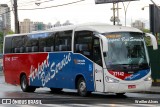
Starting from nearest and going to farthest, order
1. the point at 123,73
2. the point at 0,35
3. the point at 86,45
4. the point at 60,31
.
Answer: the point at 123,73 → the point at 86,45 → the point at 60,31 → the point at 0,35

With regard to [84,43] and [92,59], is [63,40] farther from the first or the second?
[92,59]

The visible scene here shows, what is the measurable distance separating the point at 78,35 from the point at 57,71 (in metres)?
2.72

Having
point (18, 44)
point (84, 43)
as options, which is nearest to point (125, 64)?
point (84, 43)

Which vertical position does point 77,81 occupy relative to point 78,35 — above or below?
below

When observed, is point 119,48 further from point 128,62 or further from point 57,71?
point 57,71

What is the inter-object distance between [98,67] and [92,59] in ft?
1.92

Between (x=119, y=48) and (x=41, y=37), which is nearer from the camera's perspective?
(x=119, y=48)

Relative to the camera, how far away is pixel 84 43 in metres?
20.2

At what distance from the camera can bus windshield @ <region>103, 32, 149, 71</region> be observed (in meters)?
18.8

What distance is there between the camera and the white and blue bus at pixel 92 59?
18.8 meters

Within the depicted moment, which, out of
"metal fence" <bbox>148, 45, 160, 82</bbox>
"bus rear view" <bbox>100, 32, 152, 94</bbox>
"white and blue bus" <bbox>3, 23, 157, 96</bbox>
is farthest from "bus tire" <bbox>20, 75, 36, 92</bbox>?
"bus rear view" <bbox>100, 32, 152, 94</bbox>

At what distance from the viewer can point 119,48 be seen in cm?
1906

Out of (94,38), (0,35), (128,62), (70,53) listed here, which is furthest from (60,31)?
(0,35)

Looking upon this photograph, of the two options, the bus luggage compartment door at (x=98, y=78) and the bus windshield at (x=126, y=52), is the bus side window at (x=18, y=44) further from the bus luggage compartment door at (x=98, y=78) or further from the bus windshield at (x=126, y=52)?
the bus windshield at (x=126, y=52)
